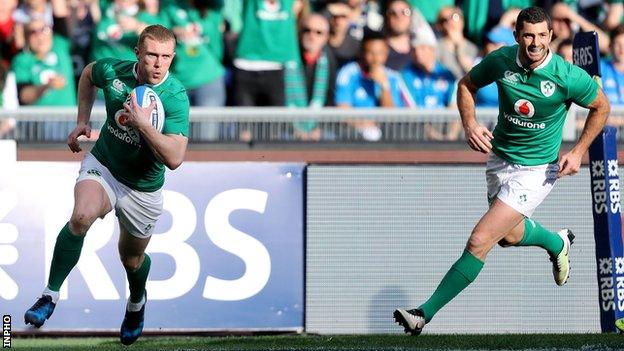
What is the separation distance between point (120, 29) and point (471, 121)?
4.86m

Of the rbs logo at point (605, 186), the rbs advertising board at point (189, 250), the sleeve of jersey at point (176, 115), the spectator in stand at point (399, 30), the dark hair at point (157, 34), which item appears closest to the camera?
the dark hair at point (157, 34)

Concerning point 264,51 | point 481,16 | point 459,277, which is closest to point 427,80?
point 481,16

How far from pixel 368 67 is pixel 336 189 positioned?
170 centimetres

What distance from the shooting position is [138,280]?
428 inches

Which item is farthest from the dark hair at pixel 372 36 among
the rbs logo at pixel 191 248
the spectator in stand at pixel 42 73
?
the spectator in stand at pixel 42 73

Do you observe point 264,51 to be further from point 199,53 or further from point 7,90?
point 7,90

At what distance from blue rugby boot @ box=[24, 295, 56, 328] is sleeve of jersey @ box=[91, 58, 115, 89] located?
155cm

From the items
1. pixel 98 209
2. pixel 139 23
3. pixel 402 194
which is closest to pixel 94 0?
pixel 139 23

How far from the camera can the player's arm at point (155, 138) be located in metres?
9.26

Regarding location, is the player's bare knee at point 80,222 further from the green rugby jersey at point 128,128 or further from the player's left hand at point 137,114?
the player's left hand at point 137,114

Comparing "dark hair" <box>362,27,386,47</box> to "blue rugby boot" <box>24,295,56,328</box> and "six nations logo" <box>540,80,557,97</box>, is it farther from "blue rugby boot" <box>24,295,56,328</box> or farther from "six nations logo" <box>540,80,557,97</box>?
"blue rugby boot" <box>24,295,56,328</box>

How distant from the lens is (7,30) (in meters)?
14.1

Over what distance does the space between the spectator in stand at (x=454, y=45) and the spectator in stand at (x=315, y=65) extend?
113 centimetres

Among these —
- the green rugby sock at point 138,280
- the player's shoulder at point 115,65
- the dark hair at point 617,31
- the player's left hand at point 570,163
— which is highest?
the dark hair at point 617,31
